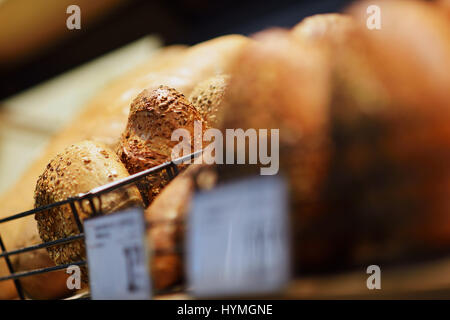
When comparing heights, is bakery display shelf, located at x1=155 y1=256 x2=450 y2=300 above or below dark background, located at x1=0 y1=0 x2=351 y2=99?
below

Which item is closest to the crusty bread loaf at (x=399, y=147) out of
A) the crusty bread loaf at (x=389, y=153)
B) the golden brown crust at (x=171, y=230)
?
the crusty bread loaf at (x=389, y=153)

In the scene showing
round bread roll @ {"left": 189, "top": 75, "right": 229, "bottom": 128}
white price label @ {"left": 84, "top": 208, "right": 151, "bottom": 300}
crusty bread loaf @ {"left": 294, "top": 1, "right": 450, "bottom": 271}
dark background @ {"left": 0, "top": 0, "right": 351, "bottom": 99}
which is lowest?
white price label @ {"left": 84, "top": 208, "right": 151, "bottom": 300}

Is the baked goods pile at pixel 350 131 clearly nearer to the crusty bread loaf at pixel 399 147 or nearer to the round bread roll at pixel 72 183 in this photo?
the crusty bread loaf at pixel 399 147

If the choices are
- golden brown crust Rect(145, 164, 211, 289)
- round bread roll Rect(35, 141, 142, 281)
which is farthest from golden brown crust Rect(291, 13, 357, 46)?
round bread roll Rect(35, 141, 142, 281)

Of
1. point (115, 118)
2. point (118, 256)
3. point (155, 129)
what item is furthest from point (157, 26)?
point (118, 256)

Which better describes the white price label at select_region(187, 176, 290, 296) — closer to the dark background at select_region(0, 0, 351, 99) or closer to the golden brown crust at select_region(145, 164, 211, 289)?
the golden brown crust at select_region(145, 164, 211, 289)

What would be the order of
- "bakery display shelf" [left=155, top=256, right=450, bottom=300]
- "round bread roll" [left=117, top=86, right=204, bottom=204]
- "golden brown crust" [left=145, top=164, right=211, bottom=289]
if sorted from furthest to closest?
"round bread roll" [left=117, top=86, right=204, bottom=204] → "golden brown crust" [left=145, top=164, right=211, bottom=289] → "bakery display shelf" [left=155, top=256, right=450, bottom=300]
